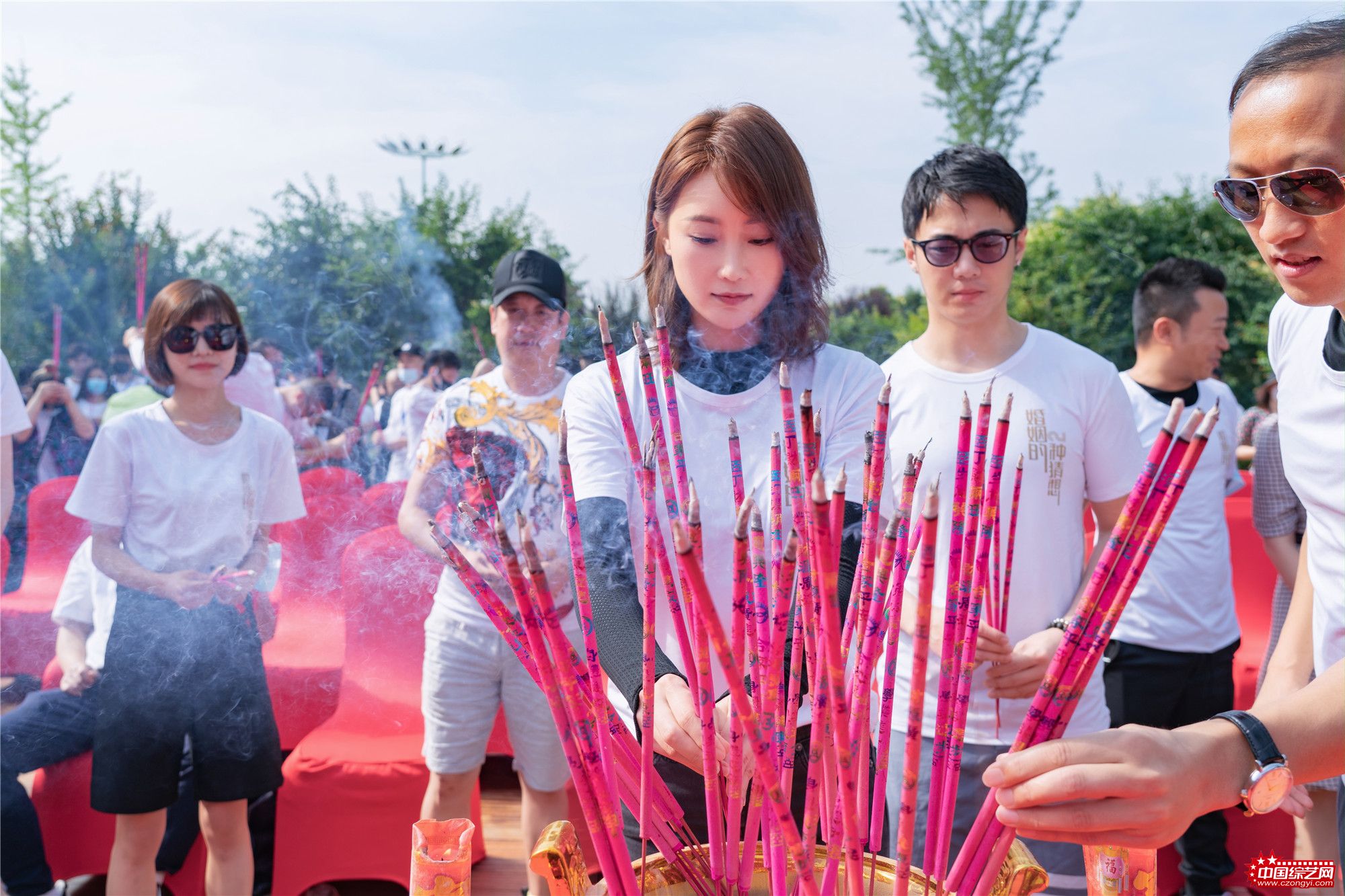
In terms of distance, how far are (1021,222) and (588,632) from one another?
148 centimetres

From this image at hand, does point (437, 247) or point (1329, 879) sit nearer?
point (1329, 879)

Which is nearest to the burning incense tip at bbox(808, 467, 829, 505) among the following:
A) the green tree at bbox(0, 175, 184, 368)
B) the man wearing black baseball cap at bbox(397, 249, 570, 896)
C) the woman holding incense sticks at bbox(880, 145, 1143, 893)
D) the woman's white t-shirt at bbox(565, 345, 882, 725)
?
the woman's white t-shirt at bbox(565, 345, 882, 725)

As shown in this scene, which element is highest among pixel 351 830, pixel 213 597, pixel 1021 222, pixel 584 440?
pixel 1021 222

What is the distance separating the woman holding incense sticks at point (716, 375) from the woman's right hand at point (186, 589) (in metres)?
1.12

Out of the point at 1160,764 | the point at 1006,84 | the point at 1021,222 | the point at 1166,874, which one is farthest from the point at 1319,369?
the point at 1006,84

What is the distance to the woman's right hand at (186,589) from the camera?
6.26ft

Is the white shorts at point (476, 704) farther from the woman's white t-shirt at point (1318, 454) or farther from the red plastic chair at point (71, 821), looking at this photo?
the woman's white t-shirt at point (1318, 454)

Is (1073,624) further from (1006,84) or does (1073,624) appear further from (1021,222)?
(1006,84)

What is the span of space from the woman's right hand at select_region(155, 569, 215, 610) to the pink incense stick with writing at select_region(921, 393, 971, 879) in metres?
1.70

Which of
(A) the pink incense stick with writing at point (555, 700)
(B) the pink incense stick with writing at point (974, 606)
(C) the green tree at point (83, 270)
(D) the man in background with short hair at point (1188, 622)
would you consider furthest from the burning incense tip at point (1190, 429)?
(C) the green tree at point (83, 270)

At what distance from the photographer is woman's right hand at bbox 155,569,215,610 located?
6.26 feet

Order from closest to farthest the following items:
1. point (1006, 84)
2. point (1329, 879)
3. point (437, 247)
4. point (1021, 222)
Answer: point (1329, 879) → point (1021, 222) → point (437, 247) → point (1006, 84)

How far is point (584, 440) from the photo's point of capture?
1189 mm

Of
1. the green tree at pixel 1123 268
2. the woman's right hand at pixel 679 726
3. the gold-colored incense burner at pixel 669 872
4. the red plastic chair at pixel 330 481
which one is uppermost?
the green tree at pixel 1123 268
